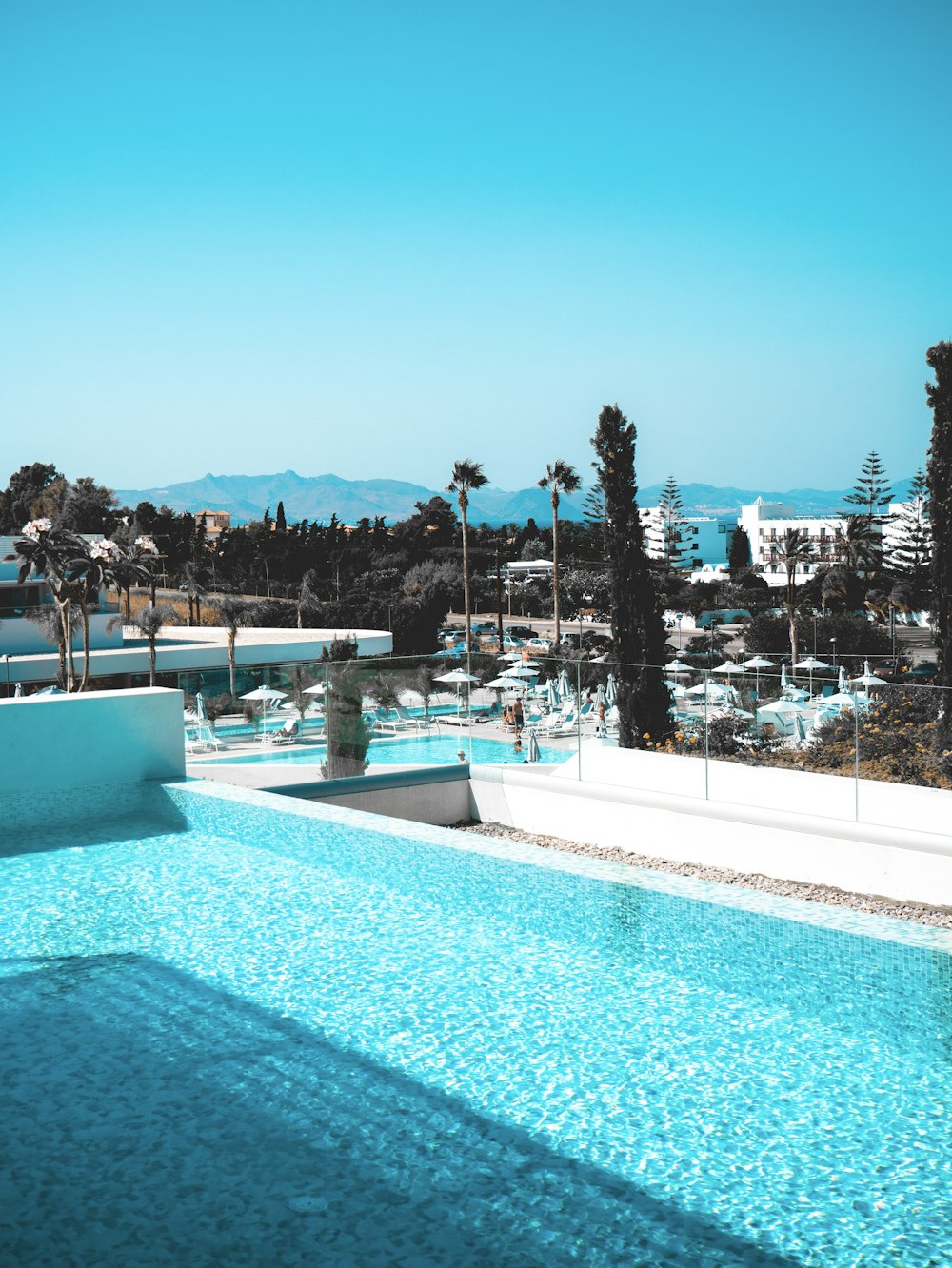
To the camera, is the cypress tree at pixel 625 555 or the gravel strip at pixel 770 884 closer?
the gravel strip at pixel 770 884

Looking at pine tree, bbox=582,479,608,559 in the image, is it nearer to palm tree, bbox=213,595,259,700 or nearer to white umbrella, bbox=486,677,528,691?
palm tree, bbox=213,595,259,700

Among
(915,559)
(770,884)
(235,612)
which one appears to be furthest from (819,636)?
(770,884)

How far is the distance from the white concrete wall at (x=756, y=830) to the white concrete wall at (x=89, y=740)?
11.5 feet

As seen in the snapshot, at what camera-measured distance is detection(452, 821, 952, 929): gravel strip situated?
748cm

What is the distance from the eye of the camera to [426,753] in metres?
11.0

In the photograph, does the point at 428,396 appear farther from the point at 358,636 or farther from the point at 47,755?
the point at 47,755

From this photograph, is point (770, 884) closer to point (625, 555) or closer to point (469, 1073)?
point (469, 1073)

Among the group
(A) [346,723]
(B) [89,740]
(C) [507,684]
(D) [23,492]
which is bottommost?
(A) [346,723]

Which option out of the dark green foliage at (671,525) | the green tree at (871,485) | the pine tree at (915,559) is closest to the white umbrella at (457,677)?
the pine tree at (915,559)

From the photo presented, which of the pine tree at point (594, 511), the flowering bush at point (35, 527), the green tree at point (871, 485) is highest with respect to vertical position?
the green tree at point (871, 485)

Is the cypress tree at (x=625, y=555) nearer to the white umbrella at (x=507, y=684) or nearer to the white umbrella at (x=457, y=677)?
the white umbrella at (x=507, y=684)

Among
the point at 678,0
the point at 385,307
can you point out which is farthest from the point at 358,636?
the point at 385,307

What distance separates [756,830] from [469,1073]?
518cm

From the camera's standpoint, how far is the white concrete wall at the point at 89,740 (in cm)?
791
